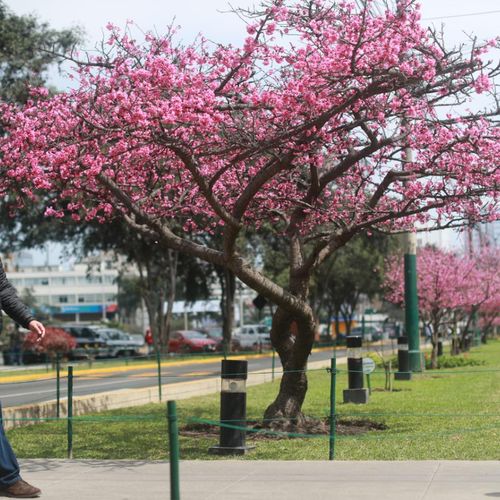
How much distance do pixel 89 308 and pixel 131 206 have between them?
124 m

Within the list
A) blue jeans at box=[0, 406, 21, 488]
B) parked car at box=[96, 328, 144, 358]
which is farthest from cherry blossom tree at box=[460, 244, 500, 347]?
blue jeans at box=[0, 406, 21, 488]

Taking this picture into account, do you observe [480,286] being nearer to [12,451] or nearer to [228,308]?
[228,308]

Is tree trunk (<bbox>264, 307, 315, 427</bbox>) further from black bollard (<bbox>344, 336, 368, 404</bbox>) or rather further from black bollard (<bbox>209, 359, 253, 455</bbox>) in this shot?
black bollard (<bbox>344, 336, 368, 404</bbox>)

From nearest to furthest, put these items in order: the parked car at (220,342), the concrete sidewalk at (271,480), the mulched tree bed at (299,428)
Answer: the concrete sidewalk at (271,480) → the mulched tree bed at (299,428) → the parked car at (220,342)

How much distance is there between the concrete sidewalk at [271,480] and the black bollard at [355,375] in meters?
A: 7.49

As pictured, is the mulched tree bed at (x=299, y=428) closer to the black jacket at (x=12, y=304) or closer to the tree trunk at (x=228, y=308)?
the black jacket at (x=12, y=304)

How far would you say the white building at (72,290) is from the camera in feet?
438

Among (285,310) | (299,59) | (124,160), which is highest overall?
(299,59)

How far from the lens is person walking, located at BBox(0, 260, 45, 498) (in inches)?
316

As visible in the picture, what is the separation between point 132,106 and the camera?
10.9 m

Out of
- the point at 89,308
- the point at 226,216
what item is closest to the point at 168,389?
the point at 226,216

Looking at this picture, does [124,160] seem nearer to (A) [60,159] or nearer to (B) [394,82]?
(A) [60,159]

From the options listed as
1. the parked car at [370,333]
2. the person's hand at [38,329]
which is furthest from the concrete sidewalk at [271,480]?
the parked car at [370,333]

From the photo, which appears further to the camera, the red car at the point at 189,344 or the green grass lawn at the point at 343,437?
the red car at the point at 189,344
